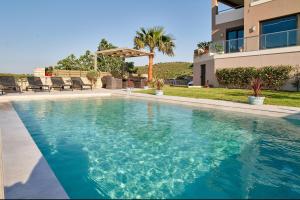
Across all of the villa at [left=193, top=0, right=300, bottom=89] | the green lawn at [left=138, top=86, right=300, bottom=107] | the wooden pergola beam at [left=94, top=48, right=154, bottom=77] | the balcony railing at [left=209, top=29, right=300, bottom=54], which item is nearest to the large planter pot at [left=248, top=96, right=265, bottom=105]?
the green lawn at [left=138, top=86, right=300, bottom=107]

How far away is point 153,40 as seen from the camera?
2709 centimetres

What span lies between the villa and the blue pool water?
10879 mm

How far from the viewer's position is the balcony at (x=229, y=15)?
2319 centimetres

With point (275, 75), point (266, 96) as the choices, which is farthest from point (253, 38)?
point (266, 96)

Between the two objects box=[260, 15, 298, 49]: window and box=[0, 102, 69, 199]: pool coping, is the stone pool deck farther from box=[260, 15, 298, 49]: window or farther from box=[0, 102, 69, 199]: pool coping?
box=[260, 15, 298, 49]: window

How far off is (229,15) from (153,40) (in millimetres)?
8076

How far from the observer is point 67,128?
299 inches

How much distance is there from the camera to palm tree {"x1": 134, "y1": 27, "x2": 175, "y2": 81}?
27141 millimetres

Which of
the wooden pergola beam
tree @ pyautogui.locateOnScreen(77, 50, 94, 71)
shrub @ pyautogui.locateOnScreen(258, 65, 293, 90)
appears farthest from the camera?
tree @ pyautogui.locateOnScreen(77, 50, 94, 71)

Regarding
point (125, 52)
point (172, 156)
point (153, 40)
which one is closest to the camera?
point (172, 156)

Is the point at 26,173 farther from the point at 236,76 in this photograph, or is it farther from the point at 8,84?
the point at 236,76

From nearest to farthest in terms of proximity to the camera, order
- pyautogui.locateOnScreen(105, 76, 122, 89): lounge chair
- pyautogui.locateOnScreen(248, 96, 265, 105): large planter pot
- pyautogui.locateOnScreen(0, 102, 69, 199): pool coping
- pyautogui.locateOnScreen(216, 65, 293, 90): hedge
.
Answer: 1. pyautogui.locateOnScreen(0, 102, 69, 199): pool coping
2. pyautogui.locateOnScreen(248, 96, 265, 105): large planter pot
3. pyautogui.locateOnScreen(216, 65, 293, 90): hedge
4. pyautogui.locateOnScreen(105, 76, 122, 89): lounge chair

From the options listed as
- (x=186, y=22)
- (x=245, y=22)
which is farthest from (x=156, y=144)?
(x=186, y=22)

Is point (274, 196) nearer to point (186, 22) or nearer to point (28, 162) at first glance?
point (28, 162)
